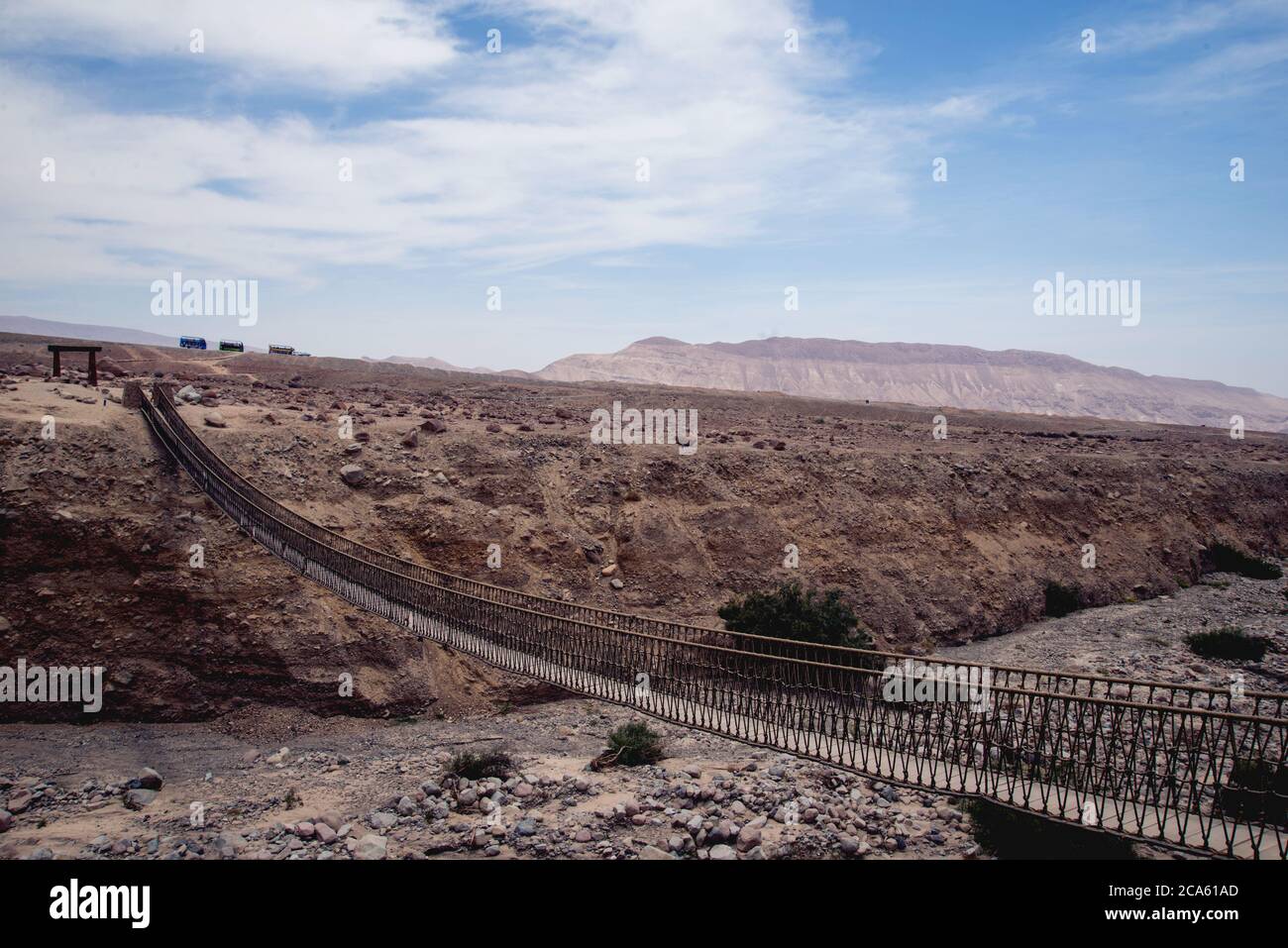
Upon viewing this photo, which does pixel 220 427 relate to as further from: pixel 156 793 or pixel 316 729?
pixel 156 793

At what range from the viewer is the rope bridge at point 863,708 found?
835cm

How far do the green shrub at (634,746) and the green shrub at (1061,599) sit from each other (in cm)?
1622

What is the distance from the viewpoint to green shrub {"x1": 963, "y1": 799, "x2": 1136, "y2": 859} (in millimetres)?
11570

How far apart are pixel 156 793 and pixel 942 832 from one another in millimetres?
13246

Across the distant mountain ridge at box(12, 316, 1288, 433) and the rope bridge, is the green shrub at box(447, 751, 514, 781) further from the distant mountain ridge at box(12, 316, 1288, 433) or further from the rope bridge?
the distant mountain ridge at box(12, 316, 1288, 433)

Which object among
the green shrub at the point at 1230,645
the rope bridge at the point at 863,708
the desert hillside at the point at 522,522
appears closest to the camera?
the rope bridge at the point at 863,708

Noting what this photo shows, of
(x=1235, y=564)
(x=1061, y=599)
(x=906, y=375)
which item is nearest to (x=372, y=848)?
(x=1061, y=599)

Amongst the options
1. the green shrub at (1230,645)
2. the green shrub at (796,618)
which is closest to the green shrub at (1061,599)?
the green shrub at (1230,645)

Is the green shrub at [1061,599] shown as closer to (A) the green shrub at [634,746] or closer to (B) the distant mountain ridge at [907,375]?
(A) the green shrub at [634,746]

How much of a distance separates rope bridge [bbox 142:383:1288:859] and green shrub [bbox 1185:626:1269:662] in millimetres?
2282


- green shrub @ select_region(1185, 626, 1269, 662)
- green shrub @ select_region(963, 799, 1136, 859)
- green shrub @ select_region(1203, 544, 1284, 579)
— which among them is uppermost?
green shrub @ select_region(1203, 544, 1284, 579)

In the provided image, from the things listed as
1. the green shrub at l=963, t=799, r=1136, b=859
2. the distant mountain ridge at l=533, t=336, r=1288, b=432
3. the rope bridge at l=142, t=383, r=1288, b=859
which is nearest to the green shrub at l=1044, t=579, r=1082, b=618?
the rope bridge at l=142, t=383, r=1288, b=859
